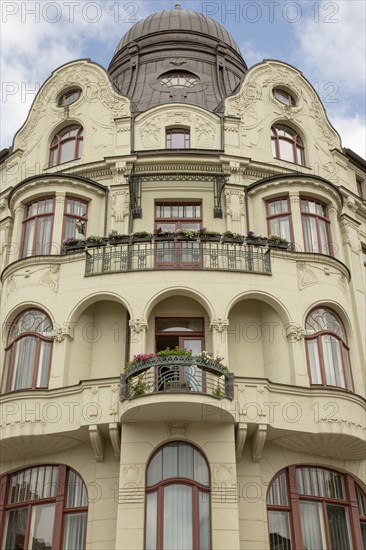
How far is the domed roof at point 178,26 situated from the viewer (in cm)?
3125

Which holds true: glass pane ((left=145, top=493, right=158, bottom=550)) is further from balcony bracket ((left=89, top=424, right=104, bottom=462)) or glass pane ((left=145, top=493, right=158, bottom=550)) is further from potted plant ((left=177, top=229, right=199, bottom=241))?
potted plant ((left=177, top=229, right=199, bottom=241))

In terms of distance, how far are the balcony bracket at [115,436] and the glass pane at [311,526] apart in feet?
17.3

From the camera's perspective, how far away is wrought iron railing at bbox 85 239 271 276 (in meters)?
20.7

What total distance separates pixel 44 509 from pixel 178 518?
410 centimetres

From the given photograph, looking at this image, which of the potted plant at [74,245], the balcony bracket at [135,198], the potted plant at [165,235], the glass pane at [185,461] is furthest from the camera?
the balcony bracket at [135,198]

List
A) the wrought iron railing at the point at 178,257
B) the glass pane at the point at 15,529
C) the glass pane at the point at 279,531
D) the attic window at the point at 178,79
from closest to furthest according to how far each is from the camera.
Result: 1. the glass pane at the point at 279,531
2. the glass pane at the point at 15,529
3. the wrought iron railing at the point at 178,257
4. the attic window at the point at 178,79

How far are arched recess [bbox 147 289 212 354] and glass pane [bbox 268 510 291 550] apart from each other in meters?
5.17

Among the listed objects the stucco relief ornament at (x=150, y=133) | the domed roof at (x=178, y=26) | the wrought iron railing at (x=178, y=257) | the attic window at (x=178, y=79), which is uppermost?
the domed roof at (x=178, y=26)

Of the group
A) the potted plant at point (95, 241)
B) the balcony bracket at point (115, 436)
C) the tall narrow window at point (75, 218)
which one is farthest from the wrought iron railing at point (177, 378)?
the tall narrow window at point (75, 218)

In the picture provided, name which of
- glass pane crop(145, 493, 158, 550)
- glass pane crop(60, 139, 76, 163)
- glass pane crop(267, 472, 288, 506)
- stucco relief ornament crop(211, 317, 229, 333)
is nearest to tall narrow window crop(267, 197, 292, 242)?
stucco relief ornament crop(211, 317, 229, 333)

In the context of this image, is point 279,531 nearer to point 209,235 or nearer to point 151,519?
point 151,519

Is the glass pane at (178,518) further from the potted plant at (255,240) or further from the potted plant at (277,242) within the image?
the potted plant at (277,242)

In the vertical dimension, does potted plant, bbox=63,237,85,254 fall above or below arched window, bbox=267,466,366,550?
above

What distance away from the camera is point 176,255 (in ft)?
68.3
